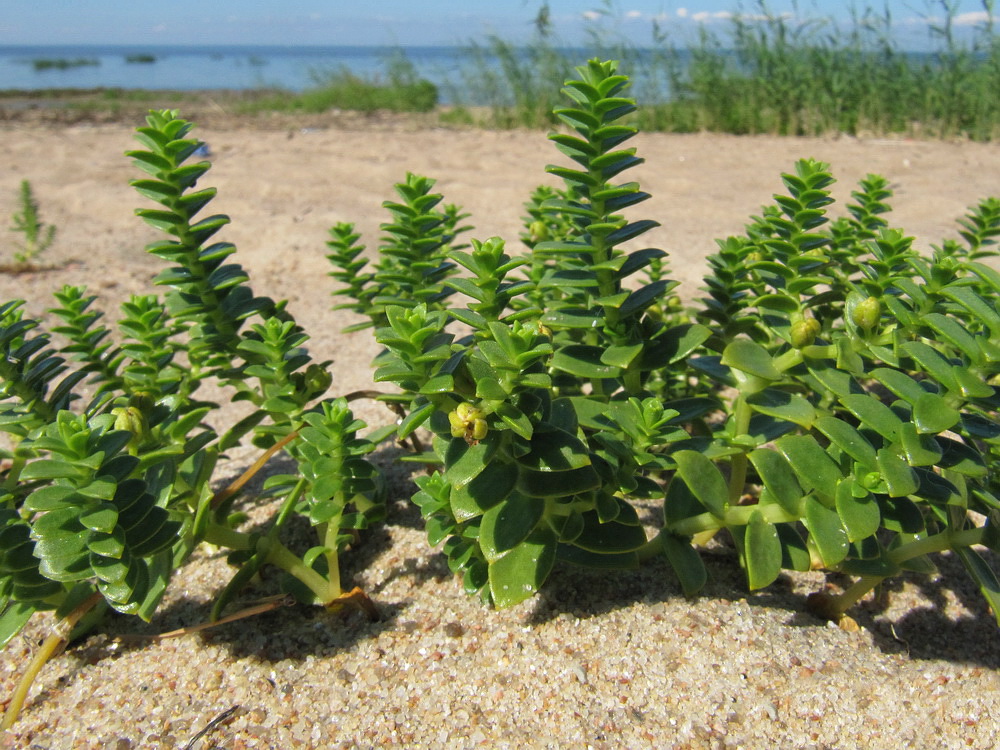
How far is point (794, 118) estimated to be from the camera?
8766 millimetres

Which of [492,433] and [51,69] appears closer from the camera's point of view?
[492,433]

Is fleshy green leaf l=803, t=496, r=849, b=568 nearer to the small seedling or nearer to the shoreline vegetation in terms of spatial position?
the small seedling

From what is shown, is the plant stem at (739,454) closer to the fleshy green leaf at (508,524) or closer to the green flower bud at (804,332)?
the green flower bud at (804,332)

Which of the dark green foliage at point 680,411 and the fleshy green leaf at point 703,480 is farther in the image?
the fleshy green leaf at point 703,480

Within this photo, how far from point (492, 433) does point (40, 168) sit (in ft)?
25.2

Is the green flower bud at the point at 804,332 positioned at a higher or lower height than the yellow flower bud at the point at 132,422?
higher

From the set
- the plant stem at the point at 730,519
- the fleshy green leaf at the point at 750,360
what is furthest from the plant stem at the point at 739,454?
the plant stem at the point at 730,519

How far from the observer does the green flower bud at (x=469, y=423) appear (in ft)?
4.07

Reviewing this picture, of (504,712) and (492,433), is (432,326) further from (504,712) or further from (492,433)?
(504,712)

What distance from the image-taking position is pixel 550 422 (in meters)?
1.47

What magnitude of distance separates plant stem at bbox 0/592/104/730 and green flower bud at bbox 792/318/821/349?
1.54 meters

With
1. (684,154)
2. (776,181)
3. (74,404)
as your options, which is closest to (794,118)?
(684,154)

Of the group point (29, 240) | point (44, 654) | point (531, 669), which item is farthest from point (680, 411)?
point (29, 240)

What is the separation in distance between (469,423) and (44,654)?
3.46 feet
